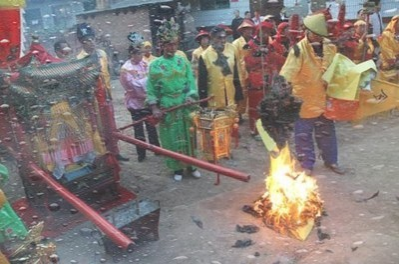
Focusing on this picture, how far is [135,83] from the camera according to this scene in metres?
6.81

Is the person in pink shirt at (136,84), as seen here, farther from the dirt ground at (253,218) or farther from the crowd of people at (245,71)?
the dirt ground at (253,218)

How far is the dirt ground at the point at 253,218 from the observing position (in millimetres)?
3984

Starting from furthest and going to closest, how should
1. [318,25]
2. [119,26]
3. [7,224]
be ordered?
[119,26] → [318,25] → [7,224]

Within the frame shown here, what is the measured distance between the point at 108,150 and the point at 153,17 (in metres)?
12.1

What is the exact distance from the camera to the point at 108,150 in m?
5.15

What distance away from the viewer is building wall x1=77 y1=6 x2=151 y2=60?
16859 mm

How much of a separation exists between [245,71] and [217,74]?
86 cm

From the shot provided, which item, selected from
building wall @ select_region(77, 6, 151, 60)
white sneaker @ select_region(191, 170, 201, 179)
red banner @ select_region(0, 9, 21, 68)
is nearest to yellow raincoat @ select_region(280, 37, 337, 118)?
white sneaker @ select_region(191, 170, 201, 179)

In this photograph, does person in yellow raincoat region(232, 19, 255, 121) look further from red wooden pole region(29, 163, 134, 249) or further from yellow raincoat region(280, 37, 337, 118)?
red wooden pole region(29, 163, 134, 249)

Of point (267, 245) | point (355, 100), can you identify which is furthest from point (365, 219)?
point (355, 100)

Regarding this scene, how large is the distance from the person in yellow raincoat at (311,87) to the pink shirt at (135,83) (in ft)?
7.48

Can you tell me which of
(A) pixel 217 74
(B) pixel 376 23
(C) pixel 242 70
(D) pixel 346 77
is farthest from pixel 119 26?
(D) pixel 346 77

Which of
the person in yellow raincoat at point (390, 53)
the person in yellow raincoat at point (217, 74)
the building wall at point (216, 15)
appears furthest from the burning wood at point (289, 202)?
the building wall at point (216, 15)

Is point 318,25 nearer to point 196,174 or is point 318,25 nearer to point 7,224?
point 196,174
